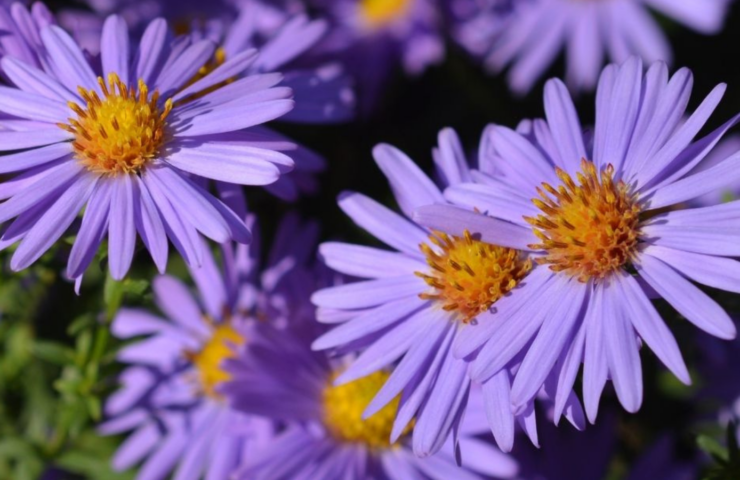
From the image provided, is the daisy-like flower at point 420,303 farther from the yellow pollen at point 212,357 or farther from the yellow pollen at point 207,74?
the yellow pollen at point 212,357

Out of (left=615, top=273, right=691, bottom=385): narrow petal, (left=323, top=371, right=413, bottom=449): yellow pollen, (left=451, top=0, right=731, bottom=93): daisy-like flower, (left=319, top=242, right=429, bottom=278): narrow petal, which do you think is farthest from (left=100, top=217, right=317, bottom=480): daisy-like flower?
(left=451, top=0, right=731, bottom=93): daisy-like flower

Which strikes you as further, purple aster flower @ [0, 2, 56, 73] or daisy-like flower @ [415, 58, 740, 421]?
purple aster flower @ [0, 2, 56, 73]

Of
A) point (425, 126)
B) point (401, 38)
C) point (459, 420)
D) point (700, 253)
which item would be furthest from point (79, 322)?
point (401, 38)

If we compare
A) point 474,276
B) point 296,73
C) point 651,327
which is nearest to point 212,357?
point 296,73

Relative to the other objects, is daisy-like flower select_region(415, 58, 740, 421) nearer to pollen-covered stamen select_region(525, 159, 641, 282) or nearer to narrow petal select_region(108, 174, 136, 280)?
pollen-covered stamen select_region(525, 159, 641, 282)

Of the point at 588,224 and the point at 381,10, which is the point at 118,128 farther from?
the point at 381,10

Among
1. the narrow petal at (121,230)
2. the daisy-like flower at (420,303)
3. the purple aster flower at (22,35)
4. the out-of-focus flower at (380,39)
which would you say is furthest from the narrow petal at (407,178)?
the out-of-focus flower at (380,39)
